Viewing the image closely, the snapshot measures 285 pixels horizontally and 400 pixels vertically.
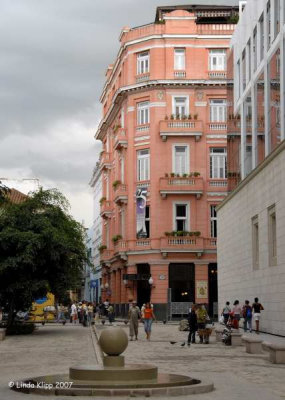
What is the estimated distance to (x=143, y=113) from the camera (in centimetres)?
6122

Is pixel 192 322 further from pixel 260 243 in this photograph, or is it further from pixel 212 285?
pixel 212 285

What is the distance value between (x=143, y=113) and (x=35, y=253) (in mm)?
23069

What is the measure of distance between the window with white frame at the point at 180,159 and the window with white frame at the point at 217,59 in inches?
242

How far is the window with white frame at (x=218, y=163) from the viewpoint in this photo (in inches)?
2356

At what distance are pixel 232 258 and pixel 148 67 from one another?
63.0ft

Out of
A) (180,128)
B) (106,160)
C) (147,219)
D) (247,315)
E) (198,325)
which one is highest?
(106,160)

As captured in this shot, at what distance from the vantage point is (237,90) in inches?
1893

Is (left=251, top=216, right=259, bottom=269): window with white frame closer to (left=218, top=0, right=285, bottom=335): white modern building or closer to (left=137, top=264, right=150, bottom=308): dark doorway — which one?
(left=218, top=0, right=285, bottom=335): white modern building

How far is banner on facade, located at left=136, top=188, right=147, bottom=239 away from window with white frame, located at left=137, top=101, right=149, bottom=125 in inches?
208

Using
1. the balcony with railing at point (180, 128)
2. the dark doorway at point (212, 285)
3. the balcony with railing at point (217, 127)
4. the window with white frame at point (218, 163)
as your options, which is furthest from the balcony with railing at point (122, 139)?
the dark doorway at point (212, 285)

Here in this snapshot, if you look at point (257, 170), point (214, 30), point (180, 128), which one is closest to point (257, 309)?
point (257, 170)

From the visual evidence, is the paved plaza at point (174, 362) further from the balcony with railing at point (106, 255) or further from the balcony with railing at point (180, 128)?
the balcony with railing at point (106, 255)

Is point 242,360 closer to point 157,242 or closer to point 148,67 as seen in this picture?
point 157,242

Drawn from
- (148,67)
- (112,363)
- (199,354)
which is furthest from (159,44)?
(112,363)
